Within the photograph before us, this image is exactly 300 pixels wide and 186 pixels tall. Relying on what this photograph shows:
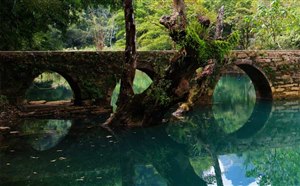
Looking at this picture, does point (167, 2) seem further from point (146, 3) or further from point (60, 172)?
point (60, 172)

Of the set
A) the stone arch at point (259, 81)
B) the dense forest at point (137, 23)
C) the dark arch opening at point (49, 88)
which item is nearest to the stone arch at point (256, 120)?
the stone arch at point (259, 81)

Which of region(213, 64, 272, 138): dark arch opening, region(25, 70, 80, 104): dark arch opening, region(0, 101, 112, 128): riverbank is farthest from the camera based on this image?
region(25, 70, 80, 104): dark arch opening

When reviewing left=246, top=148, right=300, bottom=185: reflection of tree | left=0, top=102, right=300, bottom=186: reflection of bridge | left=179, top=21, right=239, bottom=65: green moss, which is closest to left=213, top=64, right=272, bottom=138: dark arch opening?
left=0, top=102, right=300, bottom=186: reflection of bridge

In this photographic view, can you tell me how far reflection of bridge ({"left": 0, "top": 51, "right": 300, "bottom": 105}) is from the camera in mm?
13102

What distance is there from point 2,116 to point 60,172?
4.59 meters

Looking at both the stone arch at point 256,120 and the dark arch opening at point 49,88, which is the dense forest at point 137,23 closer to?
the dark arch opening at point 49,88

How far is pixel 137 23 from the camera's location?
28.4 meters

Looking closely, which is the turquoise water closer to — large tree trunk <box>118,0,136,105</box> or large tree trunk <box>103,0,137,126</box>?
large tree trunk <box>103,0,137,126</box>

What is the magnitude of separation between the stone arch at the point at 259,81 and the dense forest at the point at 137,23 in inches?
70.8

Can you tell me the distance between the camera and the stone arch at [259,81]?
16.9 m

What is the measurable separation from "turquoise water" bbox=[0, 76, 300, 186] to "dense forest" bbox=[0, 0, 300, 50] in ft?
10.5

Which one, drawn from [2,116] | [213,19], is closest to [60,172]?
[2,116]

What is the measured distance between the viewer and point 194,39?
9828mm

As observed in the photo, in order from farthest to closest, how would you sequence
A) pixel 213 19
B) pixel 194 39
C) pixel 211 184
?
pixel 213 19
pixel 194 39
pixel 211 184
